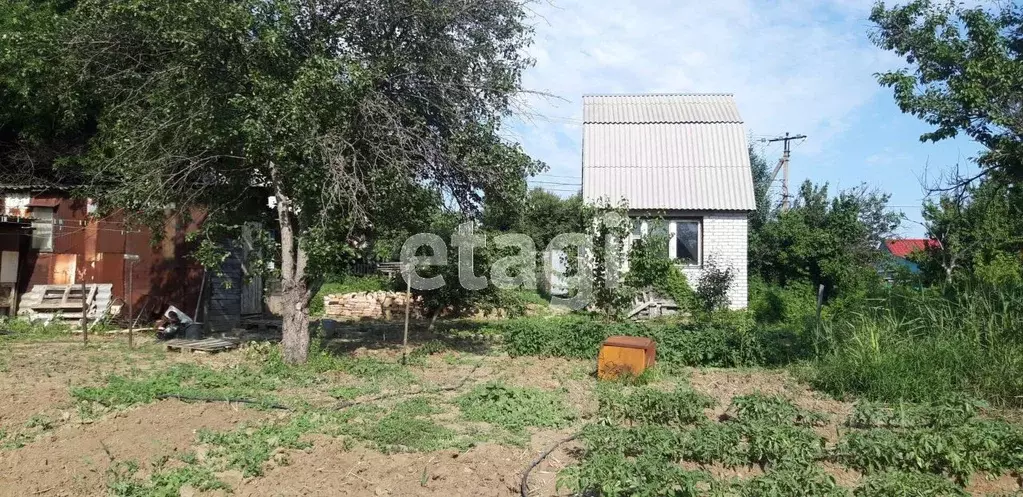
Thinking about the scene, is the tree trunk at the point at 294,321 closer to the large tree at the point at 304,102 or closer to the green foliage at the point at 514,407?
the large tree at the point at 304,102

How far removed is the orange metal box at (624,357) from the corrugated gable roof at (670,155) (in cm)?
922

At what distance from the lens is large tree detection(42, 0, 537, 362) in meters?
8.51

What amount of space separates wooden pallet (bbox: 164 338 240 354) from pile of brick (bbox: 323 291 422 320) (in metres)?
6.66

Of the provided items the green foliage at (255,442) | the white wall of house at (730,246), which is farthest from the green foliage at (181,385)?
the white wall of house at (730,246)

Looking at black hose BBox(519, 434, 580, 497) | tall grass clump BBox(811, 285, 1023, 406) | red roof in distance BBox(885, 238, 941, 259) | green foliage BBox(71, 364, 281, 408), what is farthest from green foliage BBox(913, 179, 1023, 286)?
green foliage BBox(71, 364, 281, 408)

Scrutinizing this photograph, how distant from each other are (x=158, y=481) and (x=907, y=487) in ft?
16.5

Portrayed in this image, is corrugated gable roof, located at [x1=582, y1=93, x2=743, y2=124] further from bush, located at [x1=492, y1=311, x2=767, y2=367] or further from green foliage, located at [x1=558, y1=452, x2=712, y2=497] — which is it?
green foliage, located at [x1=558, y1=452, x2=712, y2=497]

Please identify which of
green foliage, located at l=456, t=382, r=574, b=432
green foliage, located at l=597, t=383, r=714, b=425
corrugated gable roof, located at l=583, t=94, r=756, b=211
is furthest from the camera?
corrugated gable roof, located at l=583, t=94, r=756, b=211

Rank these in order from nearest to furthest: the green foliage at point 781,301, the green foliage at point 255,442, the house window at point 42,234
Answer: the green foliage at point 255,442 < the house window at point 42,234 < the green foliage at point 781,301

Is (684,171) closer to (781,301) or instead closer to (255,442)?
(781,301)

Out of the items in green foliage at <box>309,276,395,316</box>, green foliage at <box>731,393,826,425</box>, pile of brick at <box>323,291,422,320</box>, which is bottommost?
green foliage at <box>731,393,826,425</box>

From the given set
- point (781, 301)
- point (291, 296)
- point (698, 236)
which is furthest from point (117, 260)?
point (781, 301)

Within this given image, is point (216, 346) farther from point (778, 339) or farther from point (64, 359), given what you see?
point (778, 339)

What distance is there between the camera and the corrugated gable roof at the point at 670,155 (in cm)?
1852
